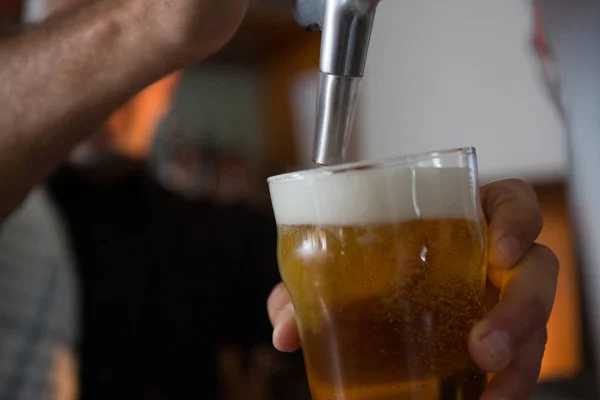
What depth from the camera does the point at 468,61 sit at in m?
1.72

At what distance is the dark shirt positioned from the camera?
4.60ft

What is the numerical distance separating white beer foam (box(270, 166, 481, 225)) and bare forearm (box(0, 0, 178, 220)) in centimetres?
18

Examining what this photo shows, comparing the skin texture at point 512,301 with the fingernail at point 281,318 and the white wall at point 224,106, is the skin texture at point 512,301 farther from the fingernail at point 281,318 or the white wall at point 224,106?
the white wall at point 224,106

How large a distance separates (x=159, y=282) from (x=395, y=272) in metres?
1.24

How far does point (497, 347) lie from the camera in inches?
14.3

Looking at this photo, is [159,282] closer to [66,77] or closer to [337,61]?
[66,77]

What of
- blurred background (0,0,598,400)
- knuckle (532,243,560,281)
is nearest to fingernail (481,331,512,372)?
knuckle (532,243,560,281)

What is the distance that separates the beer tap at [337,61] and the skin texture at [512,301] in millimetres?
154

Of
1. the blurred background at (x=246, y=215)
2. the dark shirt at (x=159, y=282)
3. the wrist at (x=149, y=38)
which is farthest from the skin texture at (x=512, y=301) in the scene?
the dark shirt at (x=159, y=282)

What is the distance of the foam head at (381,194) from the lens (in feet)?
1.22

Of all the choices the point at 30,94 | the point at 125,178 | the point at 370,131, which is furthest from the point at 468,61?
the point at 30,94

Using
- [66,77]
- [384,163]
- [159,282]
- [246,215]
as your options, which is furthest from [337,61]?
[246,215]

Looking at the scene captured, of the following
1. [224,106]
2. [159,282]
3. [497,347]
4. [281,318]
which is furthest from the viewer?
[224,106]

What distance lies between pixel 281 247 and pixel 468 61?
4.83 feet
